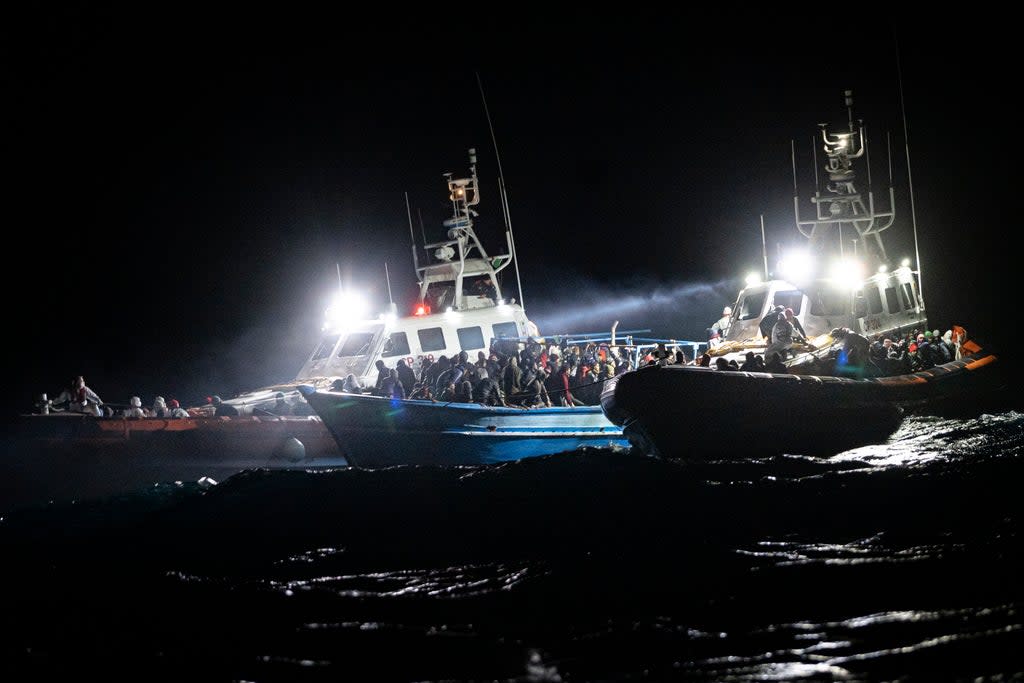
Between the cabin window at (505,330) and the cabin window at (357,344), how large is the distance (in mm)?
2366

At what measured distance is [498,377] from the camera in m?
14.5

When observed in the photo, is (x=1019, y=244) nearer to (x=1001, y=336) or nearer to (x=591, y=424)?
(x=1001, y=336)

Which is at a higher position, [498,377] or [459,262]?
[459,262]

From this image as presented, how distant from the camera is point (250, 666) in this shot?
5.47 metres

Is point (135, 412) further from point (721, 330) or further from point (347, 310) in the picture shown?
point (721, 330)

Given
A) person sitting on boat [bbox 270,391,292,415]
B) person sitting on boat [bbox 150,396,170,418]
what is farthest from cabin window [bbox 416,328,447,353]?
person sitting on boat [bbox 150,396,170,418]

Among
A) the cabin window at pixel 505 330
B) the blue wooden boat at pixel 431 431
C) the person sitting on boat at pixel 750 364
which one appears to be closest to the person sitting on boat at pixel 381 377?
the blue wooden boat at pixel 431 431

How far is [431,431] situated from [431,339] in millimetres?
3537

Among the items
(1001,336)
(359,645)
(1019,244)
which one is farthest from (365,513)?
(1019,244)

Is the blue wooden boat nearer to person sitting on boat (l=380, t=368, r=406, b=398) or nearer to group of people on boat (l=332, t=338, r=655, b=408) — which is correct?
group of people on boat (l=332, t=338, r=655, b=408)

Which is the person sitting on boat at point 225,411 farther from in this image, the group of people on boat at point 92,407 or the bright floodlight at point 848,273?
the bright floodlight at point 848,273

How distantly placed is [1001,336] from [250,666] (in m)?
37.5

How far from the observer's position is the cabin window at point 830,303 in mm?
15695

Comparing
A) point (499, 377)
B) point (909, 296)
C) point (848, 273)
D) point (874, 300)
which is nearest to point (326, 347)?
point (499, 377)
